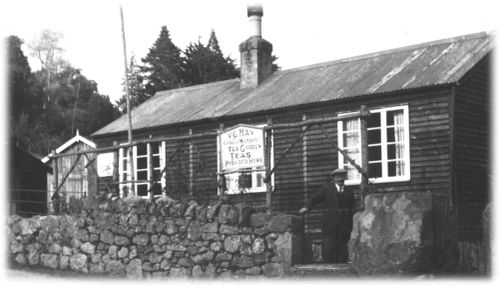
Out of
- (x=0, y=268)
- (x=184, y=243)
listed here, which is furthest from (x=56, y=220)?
(x=184, y=243)

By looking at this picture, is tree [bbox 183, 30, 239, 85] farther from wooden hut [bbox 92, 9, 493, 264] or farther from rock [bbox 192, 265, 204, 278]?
rock [bbox 192, 265, 204, 278]

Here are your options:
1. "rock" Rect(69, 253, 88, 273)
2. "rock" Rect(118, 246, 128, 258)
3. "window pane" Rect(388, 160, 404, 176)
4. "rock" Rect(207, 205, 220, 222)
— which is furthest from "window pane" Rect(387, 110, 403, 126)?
"rock" Rect(69, 253, 88, 273)

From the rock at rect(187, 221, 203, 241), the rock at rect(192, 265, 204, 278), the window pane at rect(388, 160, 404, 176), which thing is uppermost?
the window pane at rect(388, 160, 404, 176)

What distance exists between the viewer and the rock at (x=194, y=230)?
15.3m

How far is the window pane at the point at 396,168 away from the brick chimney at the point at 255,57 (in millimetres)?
7079

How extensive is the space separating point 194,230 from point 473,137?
8.13 meters

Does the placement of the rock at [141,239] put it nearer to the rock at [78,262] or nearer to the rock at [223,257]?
the rock at [78,262]

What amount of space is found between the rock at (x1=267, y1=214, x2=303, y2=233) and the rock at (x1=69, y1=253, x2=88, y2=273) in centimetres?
462

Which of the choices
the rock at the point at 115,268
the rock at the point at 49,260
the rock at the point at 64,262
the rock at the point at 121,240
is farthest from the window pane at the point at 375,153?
the rock at the point at 49,260

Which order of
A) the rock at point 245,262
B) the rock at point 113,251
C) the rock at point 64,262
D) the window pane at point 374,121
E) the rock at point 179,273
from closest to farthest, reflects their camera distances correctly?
the rock at point 245,262, the rock at point 179,273, the rock at point 113,251, the rock at point 64,262, the window pane at point 374,121

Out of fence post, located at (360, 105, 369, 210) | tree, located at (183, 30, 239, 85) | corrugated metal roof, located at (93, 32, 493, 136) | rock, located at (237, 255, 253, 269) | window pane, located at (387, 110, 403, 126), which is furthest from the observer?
tree, located at (183, 30, 239, 85)

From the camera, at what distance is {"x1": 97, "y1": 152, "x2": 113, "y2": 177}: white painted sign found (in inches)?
719

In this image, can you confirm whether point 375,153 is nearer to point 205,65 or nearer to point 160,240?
point 160,240

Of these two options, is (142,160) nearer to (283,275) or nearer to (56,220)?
(56,220)
